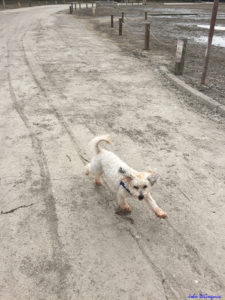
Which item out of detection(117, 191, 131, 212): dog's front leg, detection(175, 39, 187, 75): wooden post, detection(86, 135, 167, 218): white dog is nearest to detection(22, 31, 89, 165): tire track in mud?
detection(86, 135, 167, 218): white dog

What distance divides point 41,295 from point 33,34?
51.1 feet

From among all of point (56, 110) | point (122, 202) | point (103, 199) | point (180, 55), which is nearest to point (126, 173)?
point (122, 202)

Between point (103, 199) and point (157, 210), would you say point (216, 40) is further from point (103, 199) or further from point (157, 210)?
point (157, 210)

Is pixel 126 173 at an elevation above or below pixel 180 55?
below

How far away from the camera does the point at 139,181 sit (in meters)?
2.99

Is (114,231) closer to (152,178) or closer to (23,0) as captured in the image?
(152,178)

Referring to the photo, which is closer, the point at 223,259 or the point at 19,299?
the point at 19,299

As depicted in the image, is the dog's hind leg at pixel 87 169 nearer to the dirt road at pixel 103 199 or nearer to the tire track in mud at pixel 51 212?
the dirt road at pixel 103 199

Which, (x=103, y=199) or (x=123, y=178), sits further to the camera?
(x=103, y=199)

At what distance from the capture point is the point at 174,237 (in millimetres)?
3248

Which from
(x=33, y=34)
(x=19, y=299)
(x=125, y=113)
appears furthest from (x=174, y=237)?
(x=33, y=34)

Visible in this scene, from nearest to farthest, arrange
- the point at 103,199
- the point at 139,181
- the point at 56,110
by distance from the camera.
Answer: the point at 139,181, the point at 103,199, the point at 56,110

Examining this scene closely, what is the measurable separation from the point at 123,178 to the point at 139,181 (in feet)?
0.97

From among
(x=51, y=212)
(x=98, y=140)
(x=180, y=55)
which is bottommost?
(x=51, y=212)
